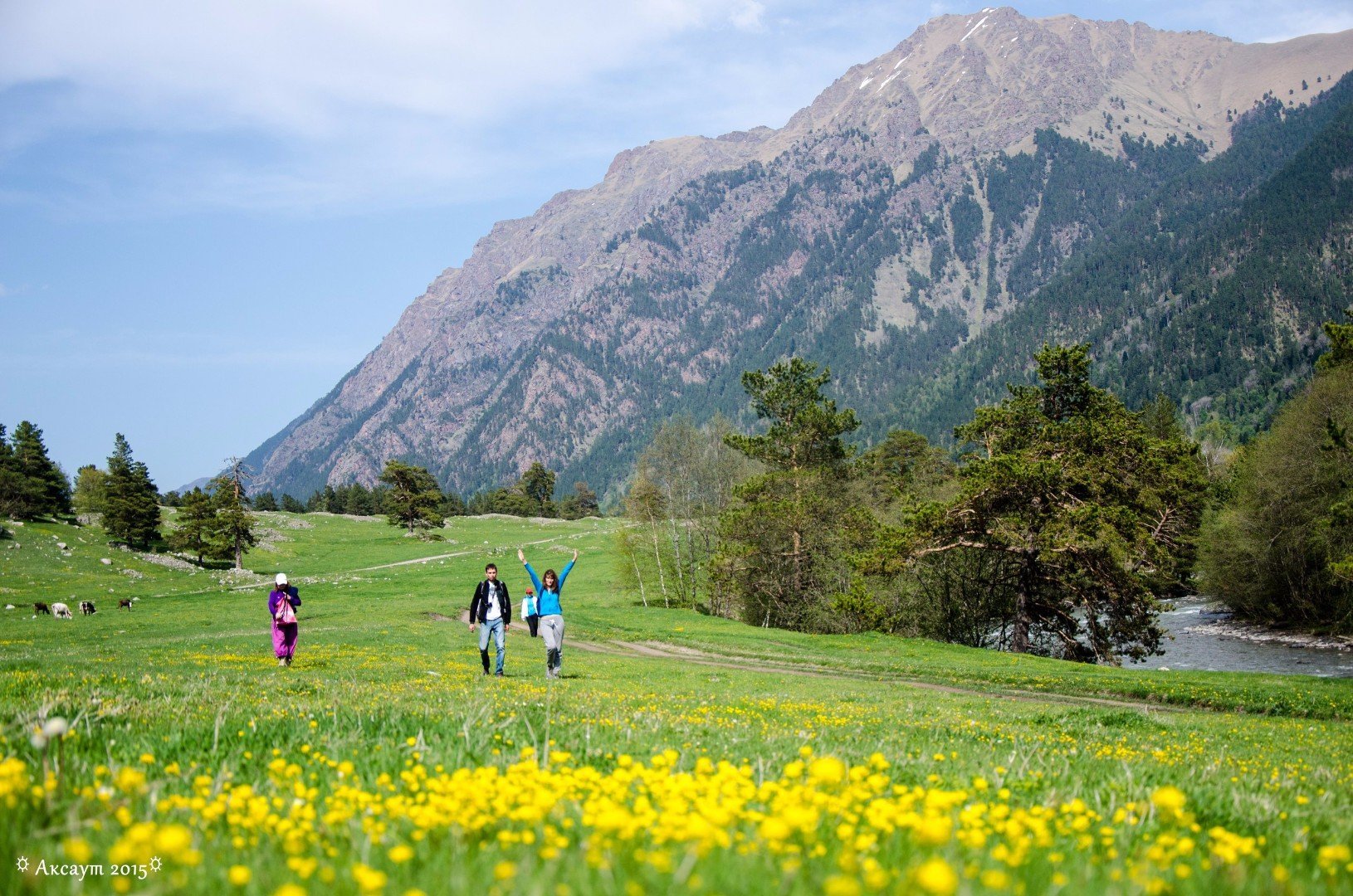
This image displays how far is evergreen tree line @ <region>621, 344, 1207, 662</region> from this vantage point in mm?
38625

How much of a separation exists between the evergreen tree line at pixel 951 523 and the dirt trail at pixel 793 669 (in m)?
10.3

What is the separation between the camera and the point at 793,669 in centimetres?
3108

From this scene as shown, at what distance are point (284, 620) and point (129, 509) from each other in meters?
66.4

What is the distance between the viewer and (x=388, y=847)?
289 centimetres

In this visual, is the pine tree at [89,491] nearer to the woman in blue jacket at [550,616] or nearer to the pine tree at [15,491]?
the pine tree at [15,491]

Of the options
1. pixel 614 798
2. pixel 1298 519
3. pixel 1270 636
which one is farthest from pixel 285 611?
pixel 1270 636

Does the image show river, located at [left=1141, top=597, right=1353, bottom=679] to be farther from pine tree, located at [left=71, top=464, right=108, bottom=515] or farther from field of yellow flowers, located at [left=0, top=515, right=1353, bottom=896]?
pine tree, located at [left=71, top=464, right=108, bottom=515]

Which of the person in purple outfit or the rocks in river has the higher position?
the person in purple outfit

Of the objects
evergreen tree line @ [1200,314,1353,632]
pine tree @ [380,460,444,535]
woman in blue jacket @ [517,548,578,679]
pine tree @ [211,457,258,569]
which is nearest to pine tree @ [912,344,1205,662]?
evergreen tree line @ [1200,314,1353,632]

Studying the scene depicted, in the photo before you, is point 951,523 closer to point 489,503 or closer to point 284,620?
point 284,620

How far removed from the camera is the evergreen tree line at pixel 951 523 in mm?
38625

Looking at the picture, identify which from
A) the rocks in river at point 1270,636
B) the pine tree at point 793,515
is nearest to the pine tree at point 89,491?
the pine tree at point 793,515

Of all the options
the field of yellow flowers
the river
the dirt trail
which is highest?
the field of yellow flowers

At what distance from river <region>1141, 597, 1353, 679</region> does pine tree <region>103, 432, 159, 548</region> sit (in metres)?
79.5
